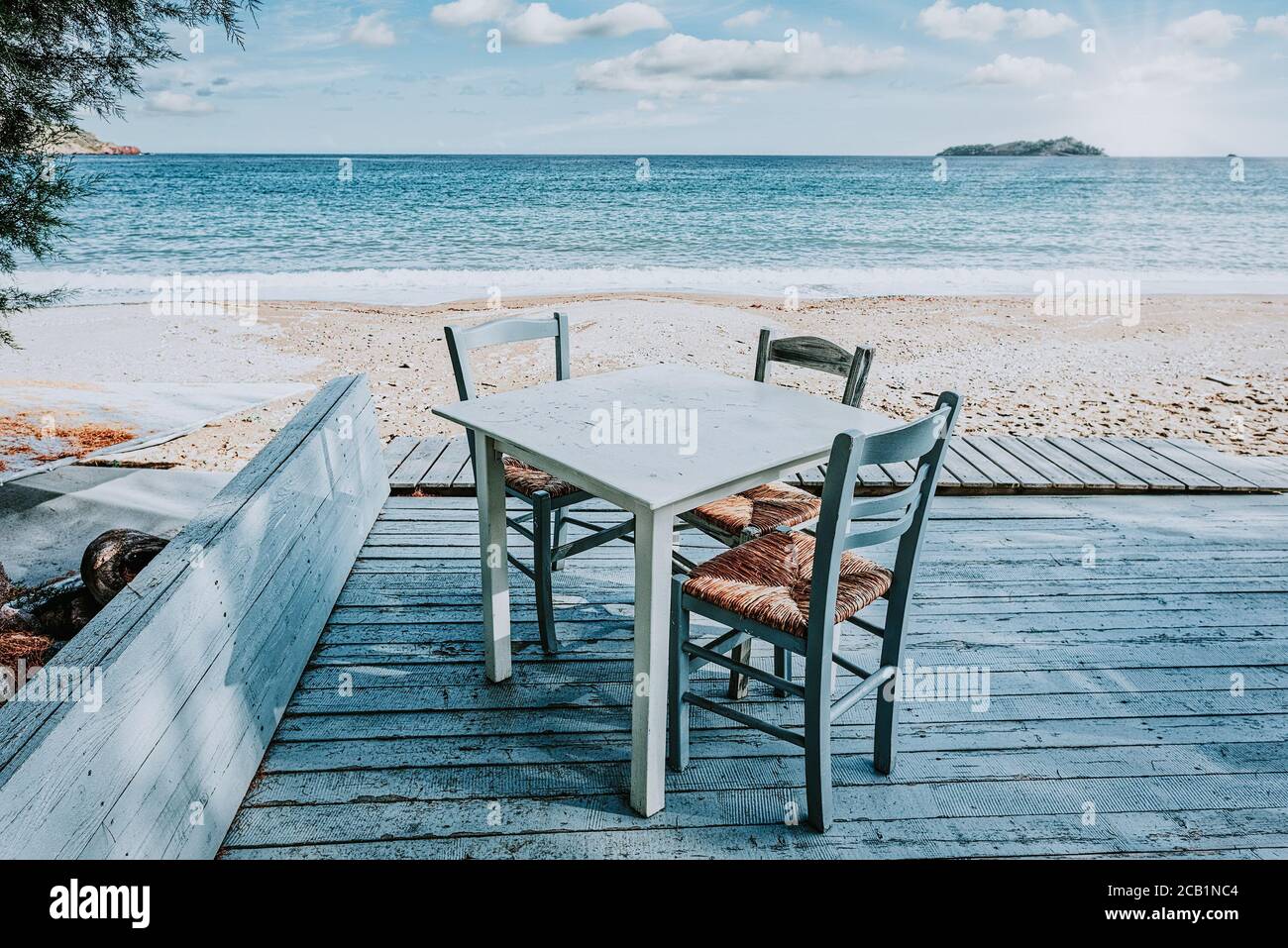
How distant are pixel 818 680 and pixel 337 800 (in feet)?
3.79

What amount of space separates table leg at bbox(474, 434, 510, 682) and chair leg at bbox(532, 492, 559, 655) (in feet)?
0.41

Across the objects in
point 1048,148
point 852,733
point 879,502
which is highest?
point 1048,148

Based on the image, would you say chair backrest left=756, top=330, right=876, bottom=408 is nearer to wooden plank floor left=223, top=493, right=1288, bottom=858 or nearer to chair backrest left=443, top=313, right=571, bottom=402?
chair backrest left=443, top=313, right=571, bottom=402

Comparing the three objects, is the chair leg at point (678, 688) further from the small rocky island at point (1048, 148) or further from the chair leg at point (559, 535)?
the small rocky island at point (1048, 148)

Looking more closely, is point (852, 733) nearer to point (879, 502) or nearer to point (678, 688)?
point (678, 688)

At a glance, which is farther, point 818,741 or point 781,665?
point 781,665

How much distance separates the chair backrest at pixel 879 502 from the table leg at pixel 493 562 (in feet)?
3.25

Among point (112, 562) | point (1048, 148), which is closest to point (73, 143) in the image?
point (112, 562)

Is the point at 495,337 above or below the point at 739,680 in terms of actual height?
above

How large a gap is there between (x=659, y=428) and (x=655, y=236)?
18.6 meters

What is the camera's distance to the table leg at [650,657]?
1774 millimetres

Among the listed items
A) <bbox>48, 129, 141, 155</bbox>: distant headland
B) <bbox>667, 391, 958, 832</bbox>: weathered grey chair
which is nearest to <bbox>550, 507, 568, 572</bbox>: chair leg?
<bbox>667, 391, 958, 832</bbox>: weathered grey chair

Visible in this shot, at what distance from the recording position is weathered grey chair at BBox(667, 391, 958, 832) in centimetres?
169

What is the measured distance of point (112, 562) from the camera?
2748 millimetres
